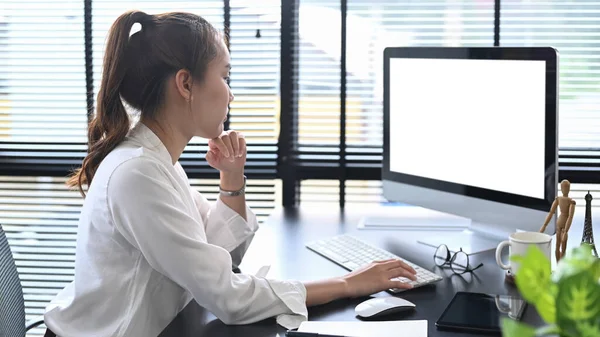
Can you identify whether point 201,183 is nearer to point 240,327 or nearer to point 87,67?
point 87,67

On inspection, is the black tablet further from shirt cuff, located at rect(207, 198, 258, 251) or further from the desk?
shirt cuff, located at rect(207, 198, 258, 251)

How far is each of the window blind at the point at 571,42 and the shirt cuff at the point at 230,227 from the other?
1.19m

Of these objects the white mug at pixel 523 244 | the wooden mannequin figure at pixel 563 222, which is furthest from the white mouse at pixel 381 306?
the wooden mannequin figure at pixel 563 222

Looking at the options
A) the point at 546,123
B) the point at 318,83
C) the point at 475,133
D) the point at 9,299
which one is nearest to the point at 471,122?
the point at 475,133

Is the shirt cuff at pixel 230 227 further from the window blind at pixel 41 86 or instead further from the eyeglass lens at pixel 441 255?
the window blind at pixel 41 86

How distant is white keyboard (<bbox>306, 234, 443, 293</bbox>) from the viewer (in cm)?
175

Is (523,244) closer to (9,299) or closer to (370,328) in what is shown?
(370,328)

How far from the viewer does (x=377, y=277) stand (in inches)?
64.7

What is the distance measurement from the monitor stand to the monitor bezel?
126 mm

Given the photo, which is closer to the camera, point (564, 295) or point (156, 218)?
point (564, 295)

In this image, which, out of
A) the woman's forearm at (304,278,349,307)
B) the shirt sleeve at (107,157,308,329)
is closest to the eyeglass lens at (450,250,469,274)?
the woman's forearm at (304,278,349,307)

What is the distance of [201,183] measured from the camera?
290 cm

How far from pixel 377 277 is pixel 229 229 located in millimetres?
442

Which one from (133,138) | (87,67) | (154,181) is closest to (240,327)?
(154,181)
